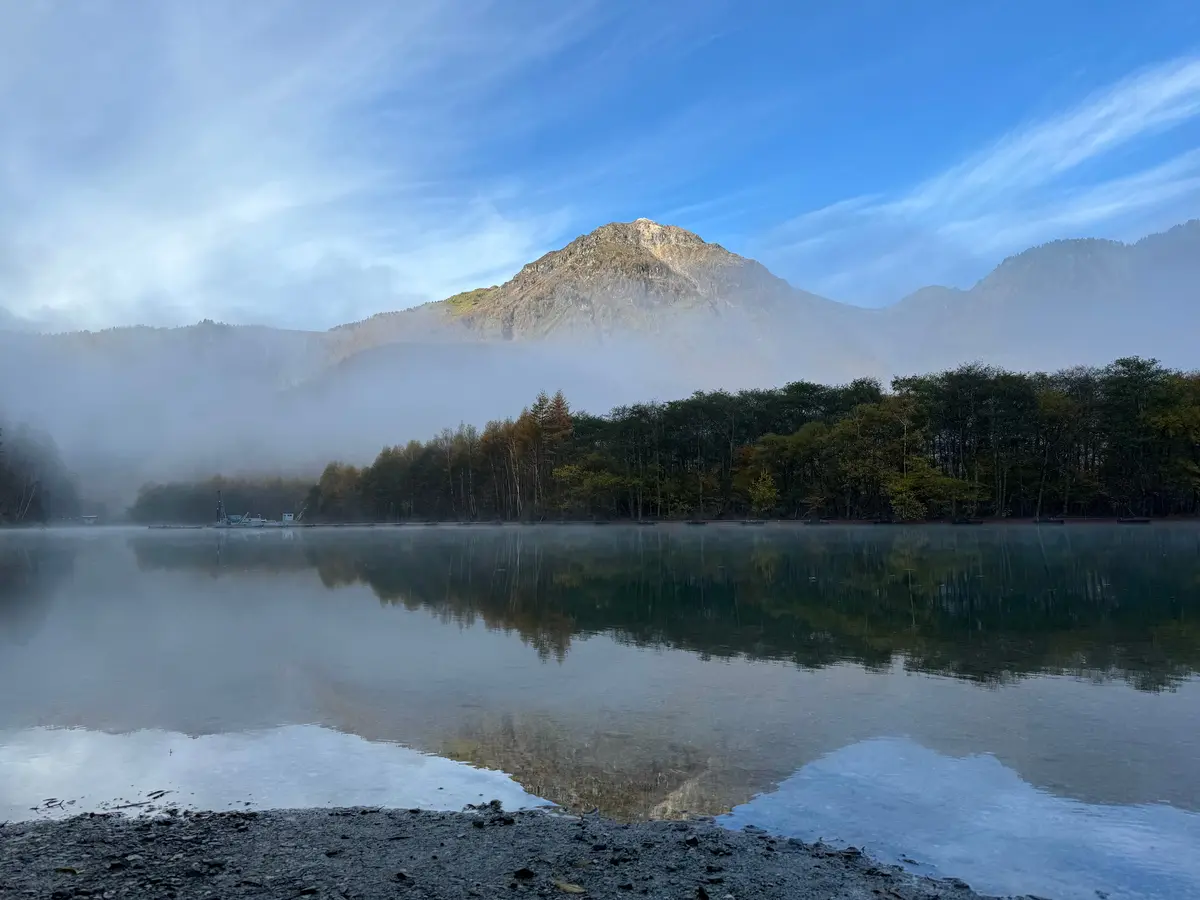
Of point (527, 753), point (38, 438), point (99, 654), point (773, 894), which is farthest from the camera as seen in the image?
point (38, 438)

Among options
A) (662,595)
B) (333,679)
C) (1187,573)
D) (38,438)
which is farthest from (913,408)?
(38,438)

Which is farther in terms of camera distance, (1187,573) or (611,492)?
(611,492)

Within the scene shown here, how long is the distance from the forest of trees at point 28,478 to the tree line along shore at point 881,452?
109457 millimetres

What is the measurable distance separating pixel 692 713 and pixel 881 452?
7667 centimetres

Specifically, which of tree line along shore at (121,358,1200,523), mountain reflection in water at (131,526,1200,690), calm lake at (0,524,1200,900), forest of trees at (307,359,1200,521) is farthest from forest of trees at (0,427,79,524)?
calm lake at (0,524,1200,900)

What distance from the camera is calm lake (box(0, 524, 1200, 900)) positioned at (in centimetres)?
767

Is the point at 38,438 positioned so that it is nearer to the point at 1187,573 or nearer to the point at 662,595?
the point at 662,595

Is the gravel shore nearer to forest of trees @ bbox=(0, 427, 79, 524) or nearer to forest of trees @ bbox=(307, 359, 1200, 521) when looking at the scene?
forest of trees @ bbox=(307, 359, 1200, 521)

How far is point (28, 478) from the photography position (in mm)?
167375

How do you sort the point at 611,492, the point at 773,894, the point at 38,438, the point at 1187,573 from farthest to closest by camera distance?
the point at 38,438 → the point at 611,492 → the point at 1187,573 → the point at 773,894

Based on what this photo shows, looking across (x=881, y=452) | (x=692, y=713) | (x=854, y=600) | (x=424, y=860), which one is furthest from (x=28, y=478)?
(x=424, y=860)

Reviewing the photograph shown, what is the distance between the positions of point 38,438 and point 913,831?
235 metres

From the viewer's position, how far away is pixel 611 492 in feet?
349

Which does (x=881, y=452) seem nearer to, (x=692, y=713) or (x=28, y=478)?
(x=692, y=713)
